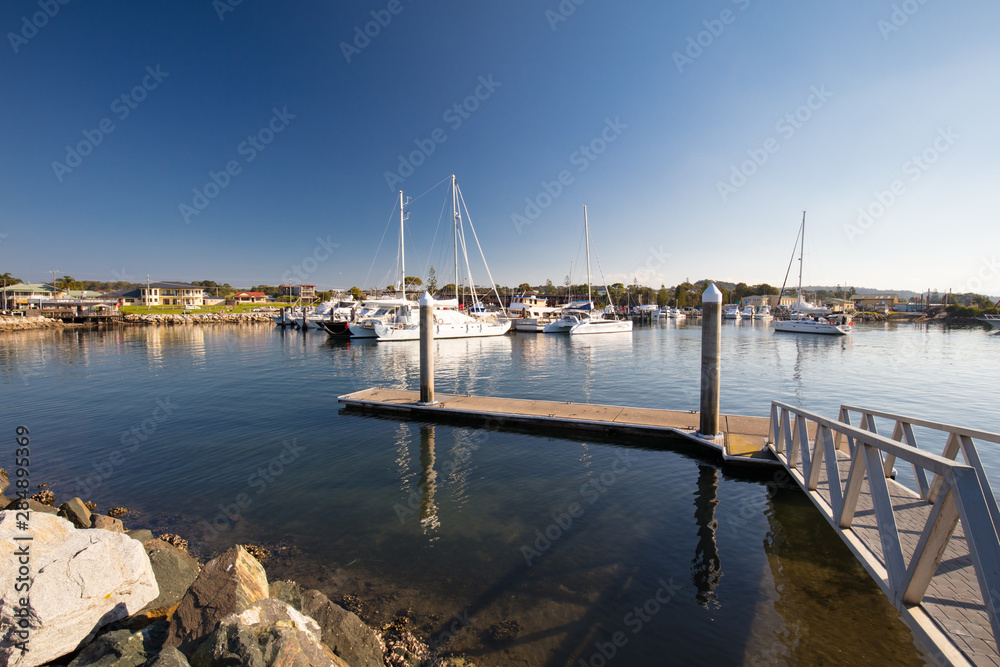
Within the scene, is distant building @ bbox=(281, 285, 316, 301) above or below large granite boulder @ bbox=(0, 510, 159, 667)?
above

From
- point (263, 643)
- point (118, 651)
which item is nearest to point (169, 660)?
point (263, 643)

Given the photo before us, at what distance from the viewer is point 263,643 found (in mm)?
3768

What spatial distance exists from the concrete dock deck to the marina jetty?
0.06 metres

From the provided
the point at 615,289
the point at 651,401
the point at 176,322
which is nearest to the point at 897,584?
the point at 651,401

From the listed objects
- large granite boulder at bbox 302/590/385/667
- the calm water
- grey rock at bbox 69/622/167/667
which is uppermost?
grey rock at bbox 69/622/167/667

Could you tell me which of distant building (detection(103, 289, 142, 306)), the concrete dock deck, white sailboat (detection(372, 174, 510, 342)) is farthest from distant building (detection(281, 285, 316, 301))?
the concrete dock deck

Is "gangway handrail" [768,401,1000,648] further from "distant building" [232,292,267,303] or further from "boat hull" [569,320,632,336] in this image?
"distant building" [232,292,267,303]

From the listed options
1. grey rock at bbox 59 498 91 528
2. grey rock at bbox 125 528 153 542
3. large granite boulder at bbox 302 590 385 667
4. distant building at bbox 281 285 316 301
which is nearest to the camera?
large granite boulder at bbox 302 590 385 667

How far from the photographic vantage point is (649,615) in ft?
18.7

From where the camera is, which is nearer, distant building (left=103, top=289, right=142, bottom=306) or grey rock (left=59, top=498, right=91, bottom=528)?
grey rock (left=59, top=498, right=91, bottom=528)

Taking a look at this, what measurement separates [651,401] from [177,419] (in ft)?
59.4

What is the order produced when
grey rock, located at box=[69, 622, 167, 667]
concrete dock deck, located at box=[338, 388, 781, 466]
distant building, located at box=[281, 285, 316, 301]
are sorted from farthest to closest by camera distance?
distant building, located at box=[281, 285, 316, 301] < concrete dock deck, located at box=[338, 388, 781, 466] < grey rock, located at box=[69, 622, 167, 667]

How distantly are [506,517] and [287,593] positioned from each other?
409cm

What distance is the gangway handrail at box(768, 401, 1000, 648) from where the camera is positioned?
2.95 meters
